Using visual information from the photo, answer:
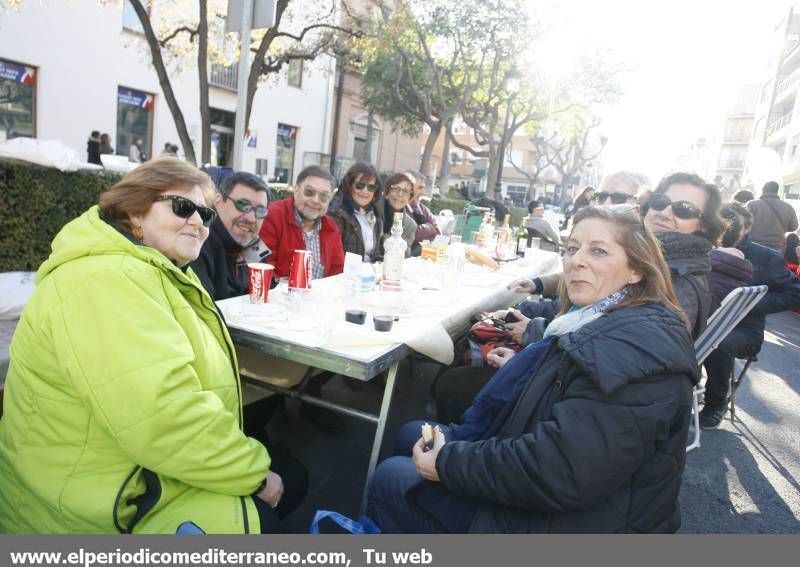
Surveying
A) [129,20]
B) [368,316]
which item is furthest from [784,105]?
[368,316]

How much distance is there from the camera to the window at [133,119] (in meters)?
14.2

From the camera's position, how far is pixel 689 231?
2.83 meters

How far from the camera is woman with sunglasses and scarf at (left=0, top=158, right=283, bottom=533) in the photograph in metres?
1.35

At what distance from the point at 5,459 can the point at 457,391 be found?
6.50ft

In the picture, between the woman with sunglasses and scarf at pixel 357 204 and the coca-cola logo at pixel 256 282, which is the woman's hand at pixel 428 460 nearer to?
the coca-cola logo at pixel 256 282

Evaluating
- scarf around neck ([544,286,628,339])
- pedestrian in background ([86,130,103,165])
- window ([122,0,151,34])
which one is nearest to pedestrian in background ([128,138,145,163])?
pedestrian in background ([86,130,103,165])

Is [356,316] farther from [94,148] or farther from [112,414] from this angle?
[94,148]

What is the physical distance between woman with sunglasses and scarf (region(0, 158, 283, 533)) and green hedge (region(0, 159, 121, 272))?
3.66 m

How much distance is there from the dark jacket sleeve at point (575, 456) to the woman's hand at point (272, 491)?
65 centimetres

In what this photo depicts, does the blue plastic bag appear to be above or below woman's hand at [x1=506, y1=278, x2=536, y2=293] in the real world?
below

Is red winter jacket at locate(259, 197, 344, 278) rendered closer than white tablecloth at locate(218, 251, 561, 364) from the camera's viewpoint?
No

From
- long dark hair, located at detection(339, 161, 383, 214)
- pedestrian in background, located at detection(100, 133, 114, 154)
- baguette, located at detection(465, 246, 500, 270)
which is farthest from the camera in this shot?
pedestrian in background, located at detection(100, 133, 114, 154)

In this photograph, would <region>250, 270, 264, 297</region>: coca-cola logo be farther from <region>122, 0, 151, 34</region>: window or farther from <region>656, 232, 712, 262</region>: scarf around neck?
<region>122, 0, 151, 34</region>: window

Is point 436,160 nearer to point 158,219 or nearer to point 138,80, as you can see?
point 138,80
